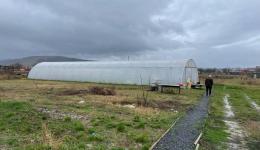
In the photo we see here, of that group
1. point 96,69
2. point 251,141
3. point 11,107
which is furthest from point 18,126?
point 96,69

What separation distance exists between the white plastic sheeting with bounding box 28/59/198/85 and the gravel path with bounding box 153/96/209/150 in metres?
16.8

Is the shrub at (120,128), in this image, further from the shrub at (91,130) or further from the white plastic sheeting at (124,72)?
the white plastic sheeting at (124,72)

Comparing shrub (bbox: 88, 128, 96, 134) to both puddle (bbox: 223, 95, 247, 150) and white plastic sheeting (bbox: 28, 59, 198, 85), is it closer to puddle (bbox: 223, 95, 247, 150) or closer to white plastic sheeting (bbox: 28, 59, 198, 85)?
puddle (bbox: 223, 95, 247, 150)

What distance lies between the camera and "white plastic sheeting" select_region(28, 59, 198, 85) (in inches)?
1409

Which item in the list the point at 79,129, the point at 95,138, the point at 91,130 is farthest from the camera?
the point at 79,129

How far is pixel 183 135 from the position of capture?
972cm

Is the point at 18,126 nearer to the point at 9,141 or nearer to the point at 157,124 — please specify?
the point at 9,141

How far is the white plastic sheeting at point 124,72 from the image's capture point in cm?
3578

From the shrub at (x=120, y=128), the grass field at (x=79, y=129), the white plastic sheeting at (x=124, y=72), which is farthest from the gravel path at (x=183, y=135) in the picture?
the white plastic sheeting at (x=124, y=72)

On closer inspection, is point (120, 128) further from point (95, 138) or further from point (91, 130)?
point (95, 138)

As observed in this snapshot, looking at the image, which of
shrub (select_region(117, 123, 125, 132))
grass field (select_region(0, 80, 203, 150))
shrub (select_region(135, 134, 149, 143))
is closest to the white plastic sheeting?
grass field (select_region(0, 80, 203, 150))

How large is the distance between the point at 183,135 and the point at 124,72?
3183cm

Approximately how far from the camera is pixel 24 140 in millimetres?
8266

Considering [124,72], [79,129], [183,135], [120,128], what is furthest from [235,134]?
[124,72]
